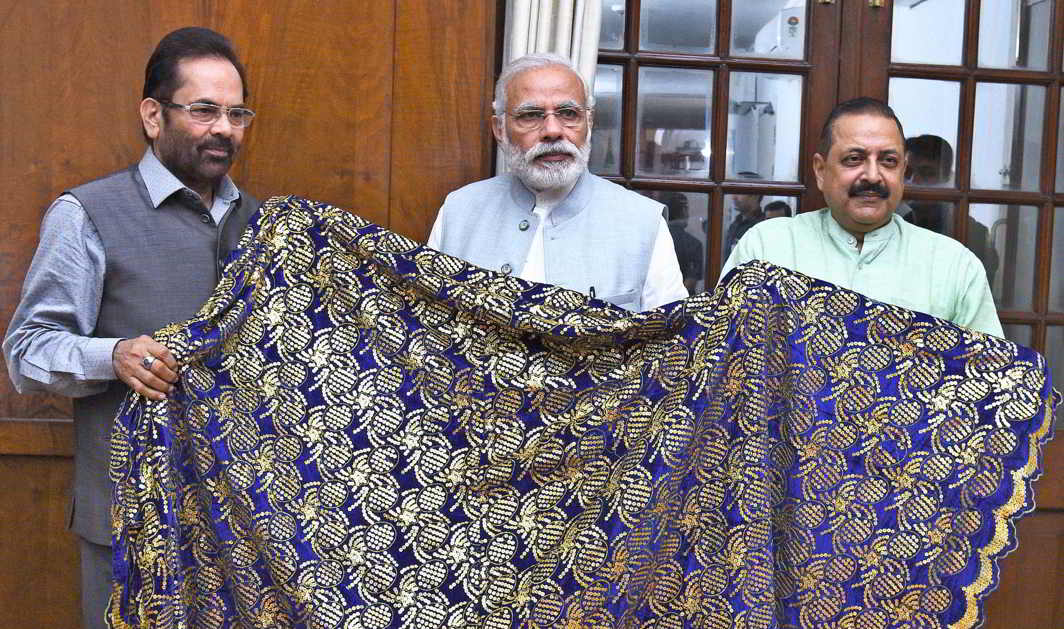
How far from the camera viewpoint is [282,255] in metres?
2.45

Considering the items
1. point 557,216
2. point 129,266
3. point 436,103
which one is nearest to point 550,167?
point 557,216

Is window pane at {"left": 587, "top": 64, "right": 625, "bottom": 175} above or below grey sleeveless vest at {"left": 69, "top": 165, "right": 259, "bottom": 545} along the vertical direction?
above

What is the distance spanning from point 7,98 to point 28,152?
155 mm

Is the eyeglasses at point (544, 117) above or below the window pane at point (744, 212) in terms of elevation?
above

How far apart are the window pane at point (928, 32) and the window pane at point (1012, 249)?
493 millimetres

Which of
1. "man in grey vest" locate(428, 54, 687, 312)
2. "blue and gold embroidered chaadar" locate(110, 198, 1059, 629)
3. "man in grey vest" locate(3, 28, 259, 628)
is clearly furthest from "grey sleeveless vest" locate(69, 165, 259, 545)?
"man in grey vest" locate(428, 54, 687, 312)

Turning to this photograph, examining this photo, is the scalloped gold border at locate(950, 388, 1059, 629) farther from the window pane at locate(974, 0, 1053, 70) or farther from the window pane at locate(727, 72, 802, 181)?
the window pane at locate(974, 0, 1053, 70)

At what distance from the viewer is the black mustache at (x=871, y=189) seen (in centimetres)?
280

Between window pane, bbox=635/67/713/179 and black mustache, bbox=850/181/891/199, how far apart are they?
0.65 metres

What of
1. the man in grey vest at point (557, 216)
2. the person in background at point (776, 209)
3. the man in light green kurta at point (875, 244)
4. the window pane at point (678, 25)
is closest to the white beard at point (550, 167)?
the man in grey vest at point (557, 216)

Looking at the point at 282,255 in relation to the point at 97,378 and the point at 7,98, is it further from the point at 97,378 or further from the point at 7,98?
the point at 7,98

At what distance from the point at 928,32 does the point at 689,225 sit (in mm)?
946

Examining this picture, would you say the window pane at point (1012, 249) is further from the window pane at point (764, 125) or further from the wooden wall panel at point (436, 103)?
the wooden wall panel at point (436, 103)

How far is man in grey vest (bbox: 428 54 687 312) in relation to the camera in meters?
2.71
